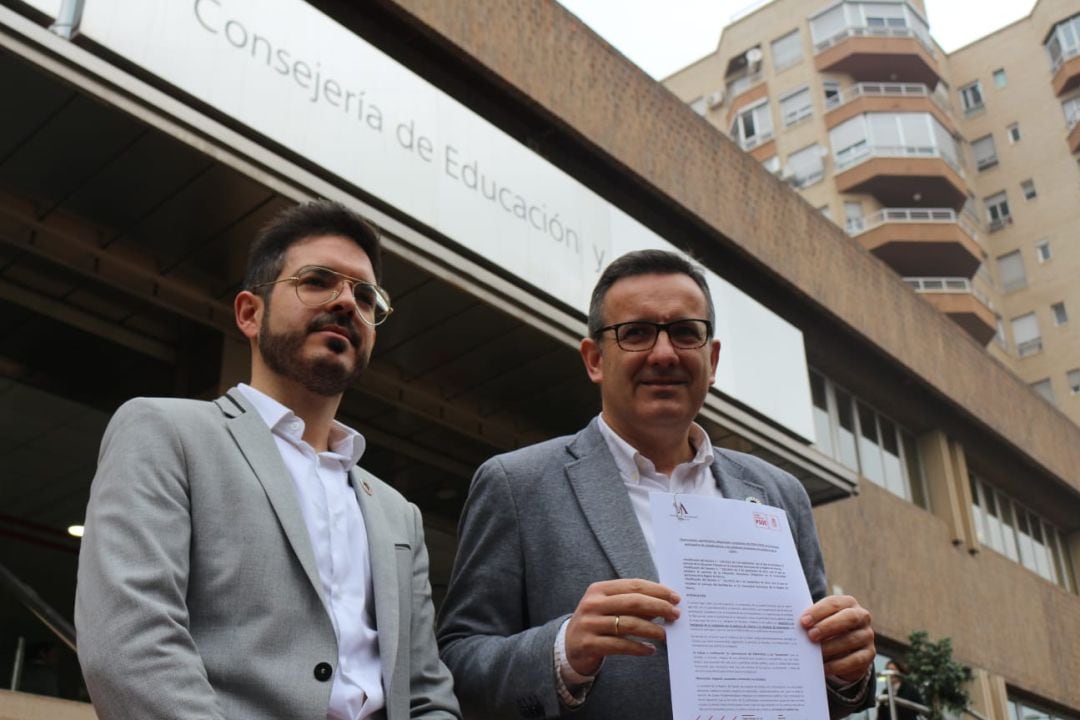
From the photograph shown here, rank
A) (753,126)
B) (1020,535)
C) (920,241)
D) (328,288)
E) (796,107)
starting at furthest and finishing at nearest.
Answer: (753,126) → (796,107) → (920,241) → (1020,535) → (328,288)

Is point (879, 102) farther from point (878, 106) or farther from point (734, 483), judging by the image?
point (734, 483)

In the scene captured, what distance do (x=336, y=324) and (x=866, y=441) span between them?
15.2 meters

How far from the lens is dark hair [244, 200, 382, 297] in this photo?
283cm

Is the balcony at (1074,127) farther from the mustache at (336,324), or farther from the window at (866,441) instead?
the mustache at (336,324)

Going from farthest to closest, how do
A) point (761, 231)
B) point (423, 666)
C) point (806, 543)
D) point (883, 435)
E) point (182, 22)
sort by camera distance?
point (883, 435) → point (761, 231) → point (182, 22) → point (806, 543) → point (423, 666)

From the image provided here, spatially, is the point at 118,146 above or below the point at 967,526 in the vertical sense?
below

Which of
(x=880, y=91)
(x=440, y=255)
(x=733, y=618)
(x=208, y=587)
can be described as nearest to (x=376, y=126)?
(x=440, y=255)

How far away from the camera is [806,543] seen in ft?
9.62

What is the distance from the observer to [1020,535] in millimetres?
21109

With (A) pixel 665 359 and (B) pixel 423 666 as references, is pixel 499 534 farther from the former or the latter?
(A) pixel 665 359

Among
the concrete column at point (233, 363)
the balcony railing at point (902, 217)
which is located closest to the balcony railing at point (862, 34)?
the balcony railing at point (902, 217)

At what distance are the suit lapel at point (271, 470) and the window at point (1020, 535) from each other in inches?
708

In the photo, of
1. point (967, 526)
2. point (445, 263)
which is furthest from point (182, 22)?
point (967, 526)

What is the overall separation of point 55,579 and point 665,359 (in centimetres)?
954
